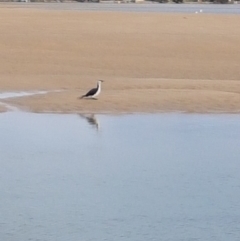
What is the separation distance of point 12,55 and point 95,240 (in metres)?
16.1

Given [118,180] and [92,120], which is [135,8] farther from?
[118,180]

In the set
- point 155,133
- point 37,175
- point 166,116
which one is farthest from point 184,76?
point 37,175

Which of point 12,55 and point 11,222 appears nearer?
point 11,222

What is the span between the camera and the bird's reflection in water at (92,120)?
12597 millimetres

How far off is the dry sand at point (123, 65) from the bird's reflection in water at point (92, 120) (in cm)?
50

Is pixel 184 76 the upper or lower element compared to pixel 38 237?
lower

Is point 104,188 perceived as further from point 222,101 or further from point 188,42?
point 188,42

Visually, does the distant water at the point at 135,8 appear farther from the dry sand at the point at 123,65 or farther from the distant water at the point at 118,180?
the distant water at the point at 118,180

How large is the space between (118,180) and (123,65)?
12656 millimetres

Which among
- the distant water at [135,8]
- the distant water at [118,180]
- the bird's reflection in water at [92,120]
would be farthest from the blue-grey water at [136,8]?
the distant water at [118,180]

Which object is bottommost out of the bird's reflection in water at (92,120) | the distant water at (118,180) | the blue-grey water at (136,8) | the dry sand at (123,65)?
the blue-grey water at (136,8)

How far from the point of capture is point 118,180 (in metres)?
8.94

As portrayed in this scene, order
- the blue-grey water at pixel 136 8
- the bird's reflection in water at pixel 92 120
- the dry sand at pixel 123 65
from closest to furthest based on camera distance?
the bird's reflection in water at pixel 92 120, the dry sand at pixel 123 65, the blue-grey water at pixel 136 8

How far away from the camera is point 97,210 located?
7758 mm
